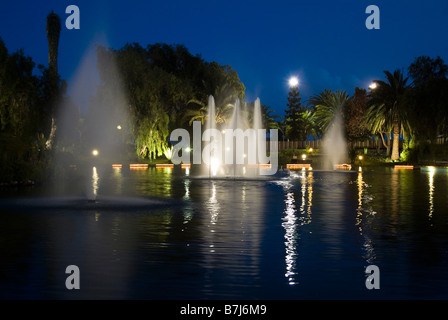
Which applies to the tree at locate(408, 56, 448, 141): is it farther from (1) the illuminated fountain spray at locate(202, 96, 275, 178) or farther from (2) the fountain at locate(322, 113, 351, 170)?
(2) the fountain at locate(322, 113, 351, 170)

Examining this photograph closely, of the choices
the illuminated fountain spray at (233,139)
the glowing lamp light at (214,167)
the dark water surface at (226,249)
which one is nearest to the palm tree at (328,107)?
the illuminated fountain spray at (233,139)

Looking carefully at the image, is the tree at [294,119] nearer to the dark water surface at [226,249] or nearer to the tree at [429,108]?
the tree at [429,108]

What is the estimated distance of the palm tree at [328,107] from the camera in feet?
331

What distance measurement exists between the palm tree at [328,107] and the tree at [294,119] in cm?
326

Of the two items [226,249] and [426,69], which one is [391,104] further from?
[226,249]

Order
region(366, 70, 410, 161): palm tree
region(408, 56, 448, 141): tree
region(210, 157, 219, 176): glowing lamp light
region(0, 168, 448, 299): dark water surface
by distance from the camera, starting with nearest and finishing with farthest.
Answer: region(0, 168, 448, 299): dark water surface → region(210, 157, 219, 176): glowing lamp light → region(408, 56, 448, 141): tree → region(366, 70, 410, 161): palm tree

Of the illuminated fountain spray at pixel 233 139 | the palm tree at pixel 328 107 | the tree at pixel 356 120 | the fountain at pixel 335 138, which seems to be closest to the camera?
the illuminated fountain spray at pixel 233 139

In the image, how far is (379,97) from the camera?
6481cm

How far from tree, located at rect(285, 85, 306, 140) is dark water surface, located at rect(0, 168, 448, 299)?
89.4 meters

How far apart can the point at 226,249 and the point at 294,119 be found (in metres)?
100

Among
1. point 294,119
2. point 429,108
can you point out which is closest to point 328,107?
point 294,119

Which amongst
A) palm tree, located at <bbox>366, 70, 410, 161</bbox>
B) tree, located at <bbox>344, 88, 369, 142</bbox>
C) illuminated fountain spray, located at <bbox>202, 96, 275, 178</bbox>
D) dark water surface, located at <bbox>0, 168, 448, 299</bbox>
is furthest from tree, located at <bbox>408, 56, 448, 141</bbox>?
dark water surface, located at <bbox>0, 168, 448, 299</bbox>

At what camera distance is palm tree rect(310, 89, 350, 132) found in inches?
3967
